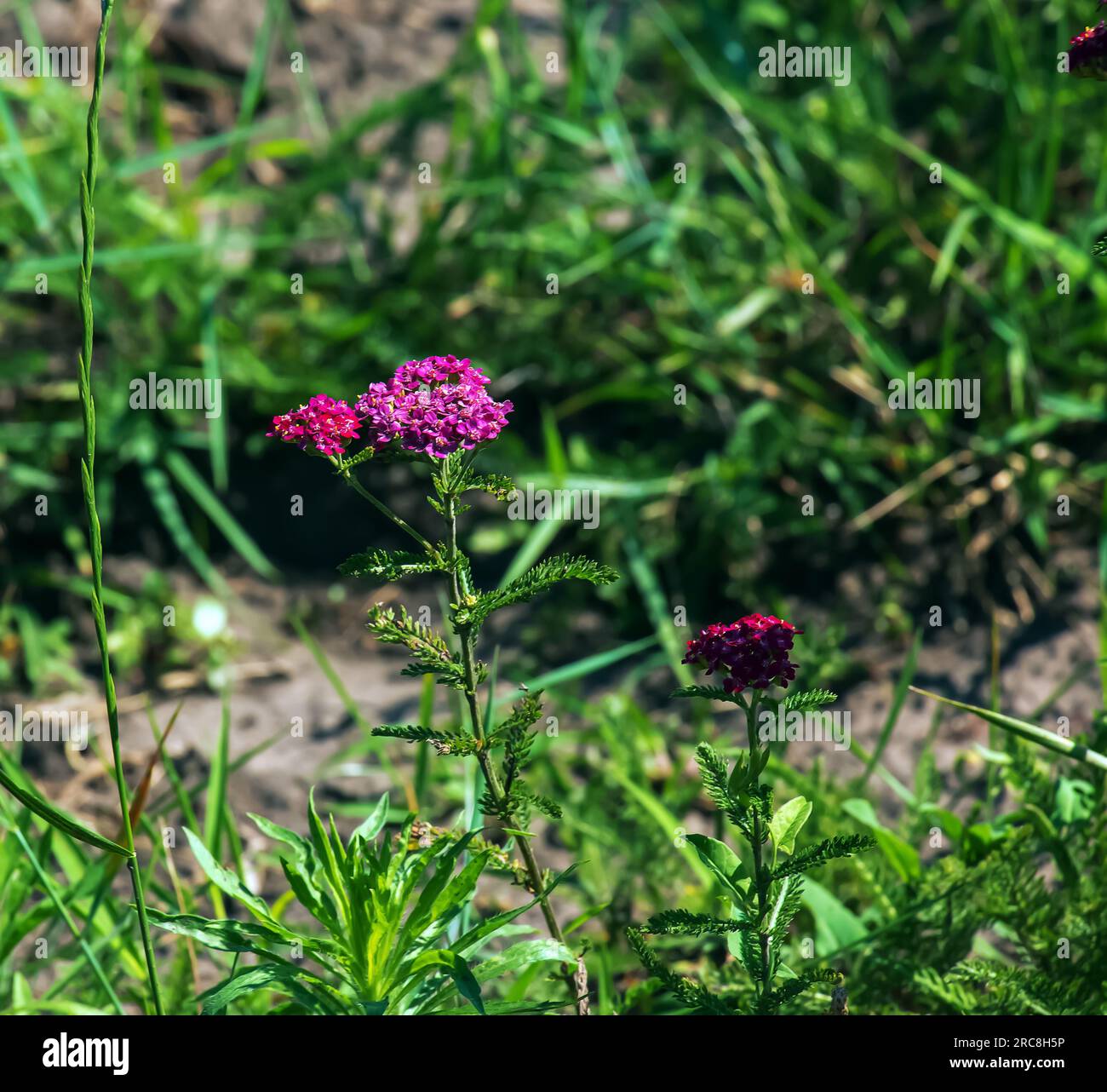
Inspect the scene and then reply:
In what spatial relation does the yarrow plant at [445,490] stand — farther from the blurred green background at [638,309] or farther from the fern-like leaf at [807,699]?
the blurred green background at [638,309]

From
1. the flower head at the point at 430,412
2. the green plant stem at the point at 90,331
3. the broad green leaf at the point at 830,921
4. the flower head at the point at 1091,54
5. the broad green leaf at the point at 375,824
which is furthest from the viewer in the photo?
the broad green leaf at the point at 830,921

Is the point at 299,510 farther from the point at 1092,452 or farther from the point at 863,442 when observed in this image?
the point at 1092,452

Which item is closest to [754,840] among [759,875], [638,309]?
[759,875]

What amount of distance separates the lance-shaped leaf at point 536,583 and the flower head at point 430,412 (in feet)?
0.55

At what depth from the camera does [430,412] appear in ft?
4.65

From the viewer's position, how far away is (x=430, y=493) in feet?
10.5

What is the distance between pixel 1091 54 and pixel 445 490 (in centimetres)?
92

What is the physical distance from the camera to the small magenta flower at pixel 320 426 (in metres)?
1.42

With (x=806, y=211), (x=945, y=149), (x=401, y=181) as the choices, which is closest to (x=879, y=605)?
(x=806, y=211)

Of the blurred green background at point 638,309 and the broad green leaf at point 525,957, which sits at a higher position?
the blurred green background at point 638,309

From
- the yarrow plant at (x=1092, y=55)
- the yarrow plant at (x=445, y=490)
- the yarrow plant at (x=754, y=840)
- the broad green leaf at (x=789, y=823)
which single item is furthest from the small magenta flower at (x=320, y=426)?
the yarrow plant at (x=1092, y=55)

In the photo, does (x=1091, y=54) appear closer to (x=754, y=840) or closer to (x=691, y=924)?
(x=754, y=840)

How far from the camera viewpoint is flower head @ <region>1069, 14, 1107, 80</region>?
1507mm
